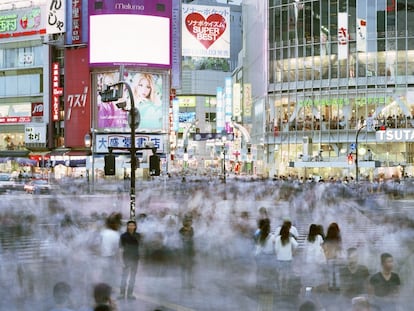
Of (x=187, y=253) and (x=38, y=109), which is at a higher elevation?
(x=38, y=109)

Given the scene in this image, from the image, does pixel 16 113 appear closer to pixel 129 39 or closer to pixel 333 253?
pixel 129 39

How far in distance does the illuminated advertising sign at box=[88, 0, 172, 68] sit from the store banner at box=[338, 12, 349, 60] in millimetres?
18360

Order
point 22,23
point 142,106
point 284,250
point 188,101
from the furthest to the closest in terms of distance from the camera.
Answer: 1. point 188,101
2. point 22,23
3. point 142,106
4. point 284,250

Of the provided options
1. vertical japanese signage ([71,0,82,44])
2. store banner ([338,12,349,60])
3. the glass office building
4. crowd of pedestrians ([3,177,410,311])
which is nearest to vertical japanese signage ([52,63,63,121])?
vertical japanese signage ([71,0,82,44])

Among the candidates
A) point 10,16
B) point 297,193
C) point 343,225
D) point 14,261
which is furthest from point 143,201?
point 10,16

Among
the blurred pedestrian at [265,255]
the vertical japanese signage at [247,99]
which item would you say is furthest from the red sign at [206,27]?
the blurred pedestrian at [265,255]

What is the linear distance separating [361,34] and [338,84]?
6.39 m

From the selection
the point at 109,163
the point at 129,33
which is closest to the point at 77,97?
the point at 129,33

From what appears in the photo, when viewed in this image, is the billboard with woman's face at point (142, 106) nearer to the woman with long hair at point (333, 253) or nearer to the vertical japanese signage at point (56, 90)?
the vertical japanese signage at point (56, 90)

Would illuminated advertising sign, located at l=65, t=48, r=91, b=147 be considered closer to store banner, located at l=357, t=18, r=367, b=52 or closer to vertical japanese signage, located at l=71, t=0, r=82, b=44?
vertical japanese signage, located at l=71, t=0, r=82, b=44

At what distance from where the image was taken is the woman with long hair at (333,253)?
13.4m

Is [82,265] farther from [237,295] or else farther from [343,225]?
[343,225]

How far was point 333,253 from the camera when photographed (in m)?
13.5

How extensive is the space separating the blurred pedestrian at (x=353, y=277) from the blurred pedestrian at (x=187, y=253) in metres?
3.37
